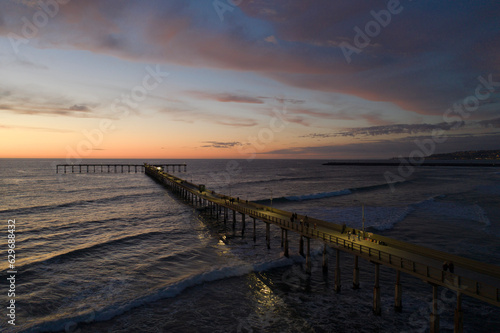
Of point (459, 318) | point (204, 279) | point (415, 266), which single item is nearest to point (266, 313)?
point (204, 279)

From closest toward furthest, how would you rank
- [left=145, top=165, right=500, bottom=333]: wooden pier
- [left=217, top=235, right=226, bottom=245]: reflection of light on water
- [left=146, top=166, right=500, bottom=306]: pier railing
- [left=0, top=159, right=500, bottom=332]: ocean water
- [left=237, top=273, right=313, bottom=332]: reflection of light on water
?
[left=146, top=166, right=500, bottom=306]: pier railing, [left=145, top=165, right=500, bottom=333]: wooden pier, [left=237, top=273, right=313, bottom=332]: reflection of light on water, [left=0, top=159, right=500, bottom=332]: ocean water, [left=217, top=235, right=226, bottom=245]: reflection of light on water

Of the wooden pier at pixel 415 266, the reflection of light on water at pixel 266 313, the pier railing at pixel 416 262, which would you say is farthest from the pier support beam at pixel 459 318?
the reflection of light on water at pixel 266 313

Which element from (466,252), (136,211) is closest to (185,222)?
(136,211)

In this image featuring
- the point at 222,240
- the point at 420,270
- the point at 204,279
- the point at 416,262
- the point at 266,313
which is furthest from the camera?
the point at 222,240

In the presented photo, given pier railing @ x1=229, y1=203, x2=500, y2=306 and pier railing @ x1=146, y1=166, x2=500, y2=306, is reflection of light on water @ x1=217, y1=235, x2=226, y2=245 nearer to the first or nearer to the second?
pier railing @ x1=146, y1=166, x2=500, y2=306

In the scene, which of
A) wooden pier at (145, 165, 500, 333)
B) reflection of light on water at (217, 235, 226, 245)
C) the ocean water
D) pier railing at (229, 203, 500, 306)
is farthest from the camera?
reflection of light on water at (217, 235, 226, 245)

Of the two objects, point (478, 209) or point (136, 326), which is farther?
point (478, 209)

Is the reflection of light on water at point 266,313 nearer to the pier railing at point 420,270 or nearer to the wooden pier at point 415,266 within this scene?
the wooden pier at point 415,266

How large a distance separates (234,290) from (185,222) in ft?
92.0

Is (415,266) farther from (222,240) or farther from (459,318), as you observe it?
(222,240)

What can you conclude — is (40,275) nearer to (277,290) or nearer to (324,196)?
(277,290)

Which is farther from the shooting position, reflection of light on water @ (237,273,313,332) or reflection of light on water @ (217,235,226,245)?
reflection of light on water @ (217,235,226,245)

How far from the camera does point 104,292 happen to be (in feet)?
79.2

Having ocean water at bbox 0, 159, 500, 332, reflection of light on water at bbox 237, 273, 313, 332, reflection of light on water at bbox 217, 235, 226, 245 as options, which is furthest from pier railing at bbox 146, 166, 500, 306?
reflection of light on water at bbox 217, 235, 226, 245
